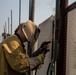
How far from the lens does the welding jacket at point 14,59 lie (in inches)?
118

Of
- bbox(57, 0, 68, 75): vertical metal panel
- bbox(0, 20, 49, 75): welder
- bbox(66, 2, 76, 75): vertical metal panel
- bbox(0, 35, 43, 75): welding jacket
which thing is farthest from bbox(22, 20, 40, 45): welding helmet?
bbox(66, 2, 76, 75): vertical metal panel

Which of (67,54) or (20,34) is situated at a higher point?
(20,34)

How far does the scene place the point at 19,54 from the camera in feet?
9.84

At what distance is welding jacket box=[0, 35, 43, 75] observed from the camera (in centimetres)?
299

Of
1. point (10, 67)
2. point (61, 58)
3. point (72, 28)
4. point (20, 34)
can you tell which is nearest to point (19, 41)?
point (20, 34)

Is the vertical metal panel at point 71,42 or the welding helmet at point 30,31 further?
the welding helmet at point 30,31

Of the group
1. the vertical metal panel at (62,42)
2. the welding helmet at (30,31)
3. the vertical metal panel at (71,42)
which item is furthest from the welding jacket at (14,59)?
the vertical metal panel at (71,42)

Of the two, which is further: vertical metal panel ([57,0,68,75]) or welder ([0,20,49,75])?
welder ([0,20,49,75])

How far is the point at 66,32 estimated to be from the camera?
2.73 meters

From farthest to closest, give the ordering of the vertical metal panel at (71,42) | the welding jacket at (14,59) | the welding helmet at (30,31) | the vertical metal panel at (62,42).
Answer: the welding helmet at (30,31) → the welding jacket at (14,59) → the vertical metal panel at (62,42) → the vertical metal panel at (71,42)

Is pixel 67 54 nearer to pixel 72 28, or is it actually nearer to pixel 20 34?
pixel 72 28

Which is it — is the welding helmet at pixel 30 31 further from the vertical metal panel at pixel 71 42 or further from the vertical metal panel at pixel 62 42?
the vertical metal panel at pixel 71 42

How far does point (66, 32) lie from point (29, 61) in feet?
1.99

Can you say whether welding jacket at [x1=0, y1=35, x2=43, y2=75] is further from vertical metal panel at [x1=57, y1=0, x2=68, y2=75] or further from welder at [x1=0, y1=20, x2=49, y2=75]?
vertical metal panel at [x1=57, y1=0, x2=68, y2=75]
